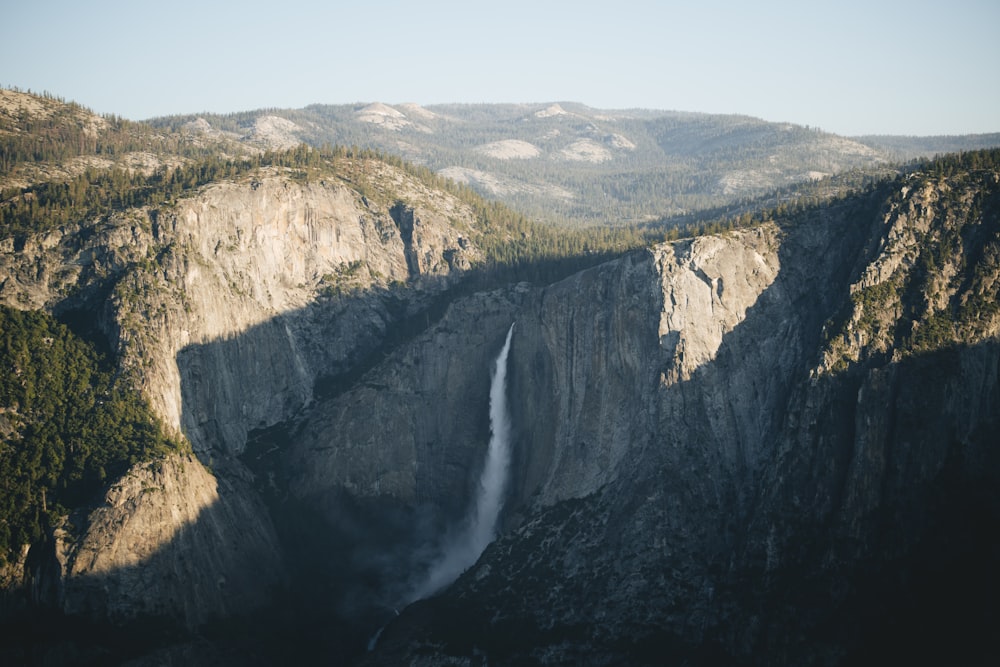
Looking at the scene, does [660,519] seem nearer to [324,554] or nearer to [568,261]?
[324,554]

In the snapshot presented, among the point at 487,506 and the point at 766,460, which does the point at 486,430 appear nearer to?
the point at 487,506

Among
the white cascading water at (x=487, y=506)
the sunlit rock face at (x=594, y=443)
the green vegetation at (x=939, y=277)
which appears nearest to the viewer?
the sunlit rock face at (x=594, y=443)

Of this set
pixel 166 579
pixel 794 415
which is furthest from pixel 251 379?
pixel 794 415

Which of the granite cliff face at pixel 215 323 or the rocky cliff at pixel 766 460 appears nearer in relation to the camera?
the rocky cliff at pixel 766 460

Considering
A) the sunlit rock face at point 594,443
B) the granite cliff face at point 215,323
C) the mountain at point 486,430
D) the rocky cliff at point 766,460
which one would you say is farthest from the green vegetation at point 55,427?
the rocky cliff at point 766,460

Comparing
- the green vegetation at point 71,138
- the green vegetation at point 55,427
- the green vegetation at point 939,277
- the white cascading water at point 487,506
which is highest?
the green vegetation at point 71,138

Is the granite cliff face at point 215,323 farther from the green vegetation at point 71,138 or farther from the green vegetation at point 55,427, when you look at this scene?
the green vegetation at point 71,138
